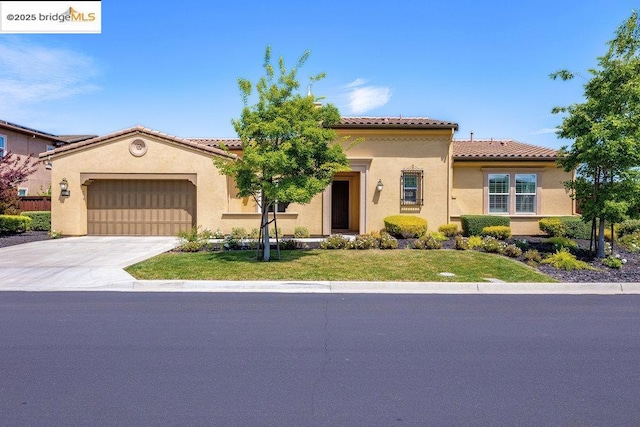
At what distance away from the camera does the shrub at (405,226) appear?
53.3 feet

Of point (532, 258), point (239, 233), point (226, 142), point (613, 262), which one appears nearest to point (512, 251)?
point (532, 258)

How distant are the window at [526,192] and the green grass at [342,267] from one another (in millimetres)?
7866

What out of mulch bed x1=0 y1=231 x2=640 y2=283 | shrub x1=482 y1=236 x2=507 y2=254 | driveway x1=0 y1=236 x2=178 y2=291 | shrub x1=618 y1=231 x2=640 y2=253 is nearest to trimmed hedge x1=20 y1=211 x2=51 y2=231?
driveway x1=0 y1=236 x2=178 y2=291

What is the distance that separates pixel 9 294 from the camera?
8.50 meters

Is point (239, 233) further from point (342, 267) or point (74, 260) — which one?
point (342, 267)

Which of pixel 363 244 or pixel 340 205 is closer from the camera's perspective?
pixel 363 244

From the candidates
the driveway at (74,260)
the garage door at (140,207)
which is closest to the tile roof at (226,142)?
the garage door at (140,207)

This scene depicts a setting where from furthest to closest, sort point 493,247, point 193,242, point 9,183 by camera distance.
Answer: point 9,183, point 193,242, point 493,247

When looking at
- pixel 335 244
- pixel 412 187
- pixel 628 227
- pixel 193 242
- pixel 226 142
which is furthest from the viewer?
pixel 226 142

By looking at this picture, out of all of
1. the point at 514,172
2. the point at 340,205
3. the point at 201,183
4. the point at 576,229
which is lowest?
the point at 576,229

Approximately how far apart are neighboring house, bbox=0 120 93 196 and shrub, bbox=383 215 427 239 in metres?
18.3

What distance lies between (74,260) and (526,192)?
18.2m

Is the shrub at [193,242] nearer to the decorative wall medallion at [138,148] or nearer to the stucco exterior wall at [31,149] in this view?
the decorative wall medallion at [138,148]

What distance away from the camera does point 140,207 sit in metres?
18.2
